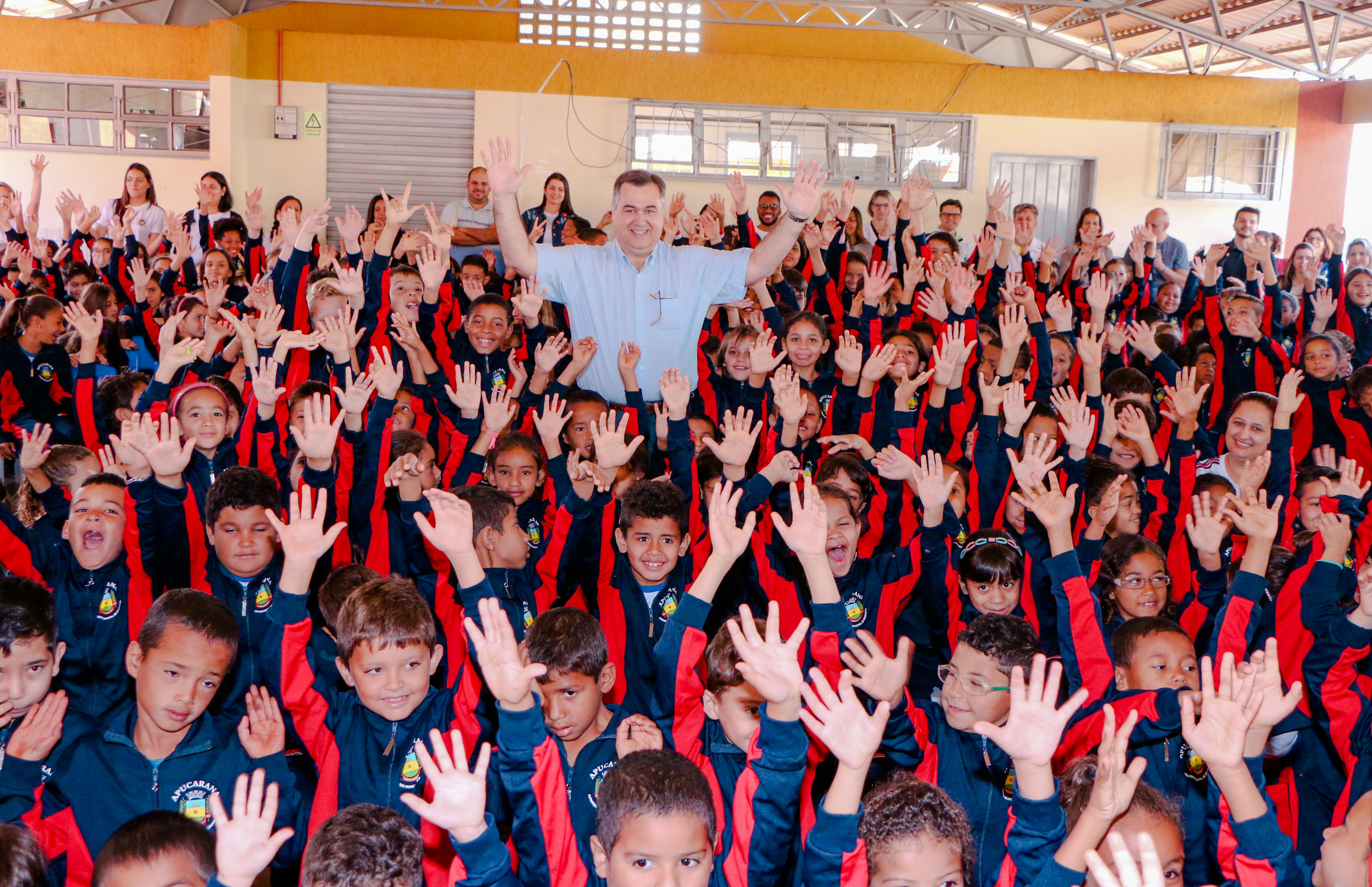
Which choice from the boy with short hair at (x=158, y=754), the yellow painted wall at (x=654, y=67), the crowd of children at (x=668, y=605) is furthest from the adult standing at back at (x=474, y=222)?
A: the boy with short hair at (x=158, y=754)

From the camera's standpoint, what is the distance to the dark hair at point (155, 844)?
73.2 inches

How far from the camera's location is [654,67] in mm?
10617

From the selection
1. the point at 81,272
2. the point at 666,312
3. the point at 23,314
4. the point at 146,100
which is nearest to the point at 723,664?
the point at 666,312

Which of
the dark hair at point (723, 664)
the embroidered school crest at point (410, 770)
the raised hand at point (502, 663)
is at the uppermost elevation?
the raised hand at point (502, 663)

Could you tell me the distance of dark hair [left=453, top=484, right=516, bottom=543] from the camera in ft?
10.7

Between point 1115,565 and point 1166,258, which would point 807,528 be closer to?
point 1115,565

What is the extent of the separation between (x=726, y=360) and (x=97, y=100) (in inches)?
337

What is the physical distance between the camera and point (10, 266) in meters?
7.60

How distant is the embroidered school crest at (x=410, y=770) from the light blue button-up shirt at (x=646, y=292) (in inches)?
84.7

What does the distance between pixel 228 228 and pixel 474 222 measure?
1847mm

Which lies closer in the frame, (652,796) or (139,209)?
(652,796)

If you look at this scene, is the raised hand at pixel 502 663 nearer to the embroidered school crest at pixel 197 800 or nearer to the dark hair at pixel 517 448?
the embroidered school crest at pixel 197 800

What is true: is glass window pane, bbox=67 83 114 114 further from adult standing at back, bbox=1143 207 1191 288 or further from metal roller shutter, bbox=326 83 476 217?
adult standing at back, bbox=1143 207 1191 288

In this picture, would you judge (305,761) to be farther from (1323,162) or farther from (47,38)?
(1323,162)
